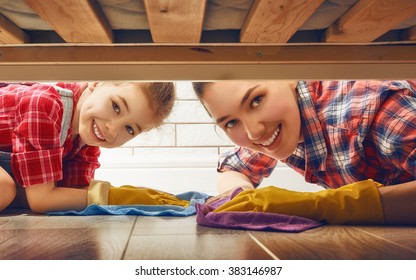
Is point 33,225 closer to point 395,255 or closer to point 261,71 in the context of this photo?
point 261,71

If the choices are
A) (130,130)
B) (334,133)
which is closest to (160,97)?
(130,130)

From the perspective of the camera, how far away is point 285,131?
3.84ft

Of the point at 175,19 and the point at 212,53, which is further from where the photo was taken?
the point at 212,53

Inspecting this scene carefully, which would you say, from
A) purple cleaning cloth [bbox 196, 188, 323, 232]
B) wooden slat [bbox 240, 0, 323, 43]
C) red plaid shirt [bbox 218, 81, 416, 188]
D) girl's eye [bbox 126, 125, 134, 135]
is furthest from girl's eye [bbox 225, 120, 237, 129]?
wooden slat [bbox 240, 0, 323, 43]

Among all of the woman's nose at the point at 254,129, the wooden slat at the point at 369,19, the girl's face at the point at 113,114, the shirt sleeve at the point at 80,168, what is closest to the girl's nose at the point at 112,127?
the girl's face at the point at 113,114

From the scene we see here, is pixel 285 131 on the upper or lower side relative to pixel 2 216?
upper

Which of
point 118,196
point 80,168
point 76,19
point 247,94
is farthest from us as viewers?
point 80,168

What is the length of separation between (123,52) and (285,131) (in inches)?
21.2

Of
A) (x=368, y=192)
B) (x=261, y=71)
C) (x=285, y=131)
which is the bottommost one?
(x=368, y=192)

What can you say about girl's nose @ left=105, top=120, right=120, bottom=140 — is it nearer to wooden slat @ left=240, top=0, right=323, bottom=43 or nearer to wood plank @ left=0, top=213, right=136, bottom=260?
wood plank @ left=0, top=213, right=136, bottom=260

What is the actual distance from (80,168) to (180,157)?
2.45 feet

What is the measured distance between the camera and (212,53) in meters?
0.77

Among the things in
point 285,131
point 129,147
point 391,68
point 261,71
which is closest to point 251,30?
point 261,71

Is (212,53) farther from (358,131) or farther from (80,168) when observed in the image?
(80,168)
